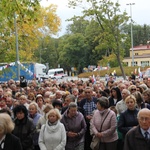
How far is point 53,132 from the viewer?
23.0ft

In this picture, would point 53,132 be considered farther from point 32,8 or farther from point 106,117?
point 32,8

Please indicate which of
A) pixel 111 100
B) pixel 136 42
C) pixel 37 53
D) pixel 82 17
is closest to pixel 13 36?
pixel 82 17

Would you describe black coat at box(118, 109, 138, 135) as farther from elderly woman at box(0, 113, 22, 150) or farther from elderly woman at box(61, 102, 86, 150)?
elderly woman at box(0, 113, 22, 150)

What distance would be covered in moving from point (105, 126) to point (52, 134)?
4.03 ft

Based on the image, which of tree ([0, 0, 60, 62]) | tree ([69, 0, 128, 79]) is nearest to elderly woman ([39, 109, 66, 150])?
tree ([0, 0, 60, 62])

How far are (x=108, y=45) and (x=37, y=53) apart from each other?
60677mm

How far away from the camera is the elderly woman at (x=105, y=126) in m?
7.51

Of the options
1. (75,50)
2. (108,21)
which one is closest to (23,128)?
(108,21)

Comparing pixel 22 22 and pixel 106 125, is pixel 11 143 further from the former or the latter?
pixel 22 22

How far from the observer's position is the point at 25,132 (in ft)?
23.0

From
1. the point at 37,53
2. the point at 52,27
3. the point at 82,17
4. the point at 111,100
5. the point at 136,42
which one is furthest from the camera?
the point at 136,42

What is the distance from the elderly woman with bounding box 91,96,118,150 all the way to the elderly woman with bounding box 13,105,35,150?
1.44 meters

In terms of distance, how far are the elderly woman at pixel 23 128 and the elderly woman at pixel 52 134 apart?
0.74ft

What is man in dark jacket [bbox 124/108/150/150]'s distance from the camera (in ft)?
17.0
